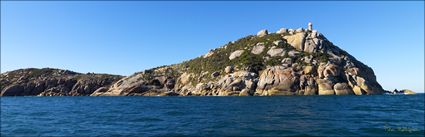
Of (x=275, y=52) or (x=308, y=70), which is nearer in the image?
(x=308, y=70)

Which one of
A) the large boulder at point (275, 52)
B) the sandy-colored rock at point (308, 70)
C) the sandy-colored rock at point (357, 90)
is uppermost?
the large boulder at point (275, 52)

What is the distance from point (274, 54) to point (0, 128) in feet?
556

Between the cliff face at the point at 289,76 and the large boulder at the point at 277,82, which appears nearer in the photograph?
the large boulder at the point at 277,82

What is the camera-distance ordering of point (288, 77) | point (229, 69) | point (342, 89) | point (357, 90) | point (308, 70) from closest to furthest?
point (342, 89) < point (357, 90) < point (288, 77) < point (308, 70) < point (229, 69)

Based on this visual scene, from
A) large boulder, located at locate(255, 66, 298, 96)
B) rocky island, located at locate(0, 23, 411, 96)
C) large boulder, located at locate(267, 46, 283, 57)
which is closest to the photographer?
large boulder, located at locate(255, 66, 298, 96)

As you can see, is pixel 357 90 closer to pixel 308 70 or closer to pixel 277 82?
pixel 308 70

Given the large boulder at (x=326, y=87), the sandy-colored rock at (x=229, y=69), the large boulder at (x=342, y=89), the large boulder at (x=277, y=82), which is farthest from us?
the sandy-colored rock at (x=229, y=69)

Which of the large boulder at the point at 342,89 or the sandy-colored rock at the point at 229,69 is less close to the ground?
the sandy-colored rock at the point at 229,69

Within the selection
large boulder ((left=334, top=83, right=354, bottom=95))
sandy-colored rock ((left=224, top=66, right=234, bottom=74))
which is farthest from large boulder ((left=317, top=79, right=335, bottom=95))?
sandy-colored rock ((left=224, top=66, right=234, bottom=74))

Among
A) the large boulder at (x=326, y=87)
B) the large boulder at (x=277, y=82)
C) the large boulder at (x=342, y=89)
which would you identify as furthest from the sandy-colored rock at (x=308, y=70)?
the large boulder at (x=342, y=89)

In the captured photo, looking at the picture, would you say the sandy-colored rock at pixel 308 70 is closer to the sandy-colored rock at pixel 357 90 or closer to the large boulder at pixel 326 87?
the large boulder at pixel 326 87

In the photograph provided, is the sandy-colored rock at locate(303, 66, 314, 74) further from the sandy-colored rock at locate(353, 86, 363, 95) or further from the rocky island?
the sandy-colored rock at locate(353, 86, 363, 95)

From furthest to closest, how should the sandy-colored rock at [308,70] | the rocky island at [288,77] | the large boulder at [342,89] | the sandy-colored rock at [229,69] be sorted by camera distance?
the sandy-colored rock at [229,69] < the sandy-colored rock at [308,70] < the rocky island at [288,77] < the large boulder at [342,89]

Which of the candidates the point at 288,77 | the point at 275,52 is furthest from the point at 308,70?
the point at 275,52
